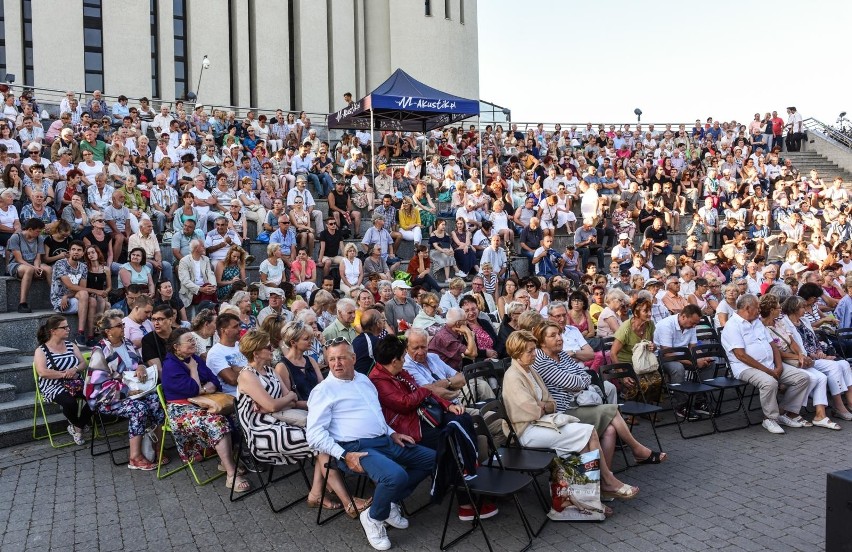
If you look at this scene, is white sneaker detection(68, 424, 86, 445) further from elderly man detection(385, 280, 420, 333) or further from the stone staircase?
elderly man detection(385, 280, 420, 333)

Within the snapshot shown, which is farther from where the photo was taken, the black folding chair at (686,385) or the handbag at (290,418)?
Answer: the black folding chair at (686,385)

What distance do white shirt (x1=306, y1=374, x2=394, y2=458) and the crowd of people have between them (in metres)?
0.02

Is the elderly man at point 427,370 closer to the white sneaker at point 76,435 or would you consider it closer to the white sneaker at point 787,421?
the white sneaker at point 76,435

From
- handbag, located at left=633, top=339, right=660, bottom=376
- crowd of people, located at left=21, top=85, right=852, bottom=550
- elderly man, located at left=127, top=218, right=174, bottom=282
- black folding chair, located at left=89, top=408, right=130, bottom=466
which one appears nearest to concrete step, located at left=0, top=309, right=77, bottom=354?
crowd of people, located at left=21, top=85, right=852, bottom=550

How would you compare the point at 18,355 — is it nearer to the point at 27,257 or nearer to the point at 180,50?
the point at 27,257

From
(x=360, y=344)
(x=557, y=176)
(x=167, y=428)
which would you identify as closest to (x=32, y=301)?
(x=167, y=428)

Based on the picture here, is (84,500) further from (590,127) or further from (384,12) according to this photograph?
(384,12)

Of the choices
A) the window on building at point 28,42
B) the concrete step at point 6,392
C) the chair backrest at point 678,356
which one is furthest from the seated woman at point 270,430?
the window on building at point 28,42

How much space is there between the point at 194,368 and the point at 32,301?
14.2 feet

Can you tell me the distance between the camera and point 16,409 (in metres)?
7.48

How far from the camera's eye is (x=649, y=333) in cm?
866

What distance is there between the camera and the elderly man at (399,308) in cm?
980

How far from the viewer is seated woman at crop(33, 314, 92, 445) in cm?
696

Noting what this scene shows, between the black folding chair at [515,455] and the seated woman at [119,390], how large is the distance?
2999 mm
